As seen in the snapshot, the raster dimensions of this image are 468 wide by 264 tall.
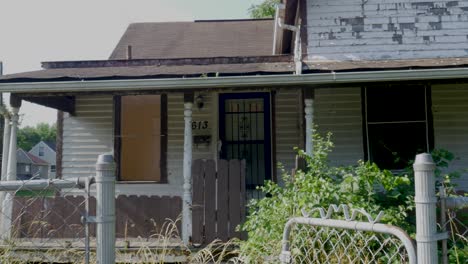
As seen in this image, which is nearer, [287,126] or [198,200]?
[198,200]

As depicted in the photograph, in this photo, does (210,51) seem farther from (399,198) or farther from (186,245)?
(399,198)

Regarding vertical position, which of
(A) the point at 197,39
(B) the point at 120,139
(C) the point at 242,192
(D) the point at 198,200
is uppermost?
(A) the point at 197,39

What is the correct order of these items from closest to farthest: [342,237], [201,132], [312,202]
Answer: [342,237] → [312,202] → [201,132]

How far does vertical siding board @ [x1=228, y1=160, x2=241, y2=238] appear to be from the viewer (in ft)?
19.4

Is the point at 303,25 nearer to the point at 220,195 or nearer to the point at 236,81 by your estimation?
the point at 236,81

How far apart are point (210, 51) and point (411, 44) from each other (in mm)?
4769

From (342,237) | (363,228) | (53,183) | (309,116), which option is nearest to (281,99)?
(309,116)

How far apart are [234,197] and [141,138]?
377cm

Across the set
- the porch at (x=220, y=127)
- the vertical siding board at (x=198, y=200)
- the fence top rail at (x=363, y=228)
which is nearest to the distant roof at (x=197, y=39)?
the porch at (x=220, y=127)

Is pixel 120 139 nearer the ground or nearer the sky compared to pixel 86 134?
nearer the ground

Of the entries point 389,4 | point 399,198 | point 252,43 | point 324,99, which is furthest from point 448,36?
point 252,43

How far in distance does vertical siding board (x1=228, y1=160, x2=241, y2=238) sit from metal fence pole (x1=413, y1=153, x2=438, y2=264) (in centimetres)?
418

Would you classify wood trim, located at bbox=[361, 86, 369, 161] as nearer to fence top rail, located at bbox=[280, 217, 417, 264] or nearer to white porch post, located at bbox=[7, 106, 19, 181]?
fence top rail, located at bbox=[280, 217, 417, 264]

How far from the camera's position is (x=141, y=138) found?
9.10 metres
